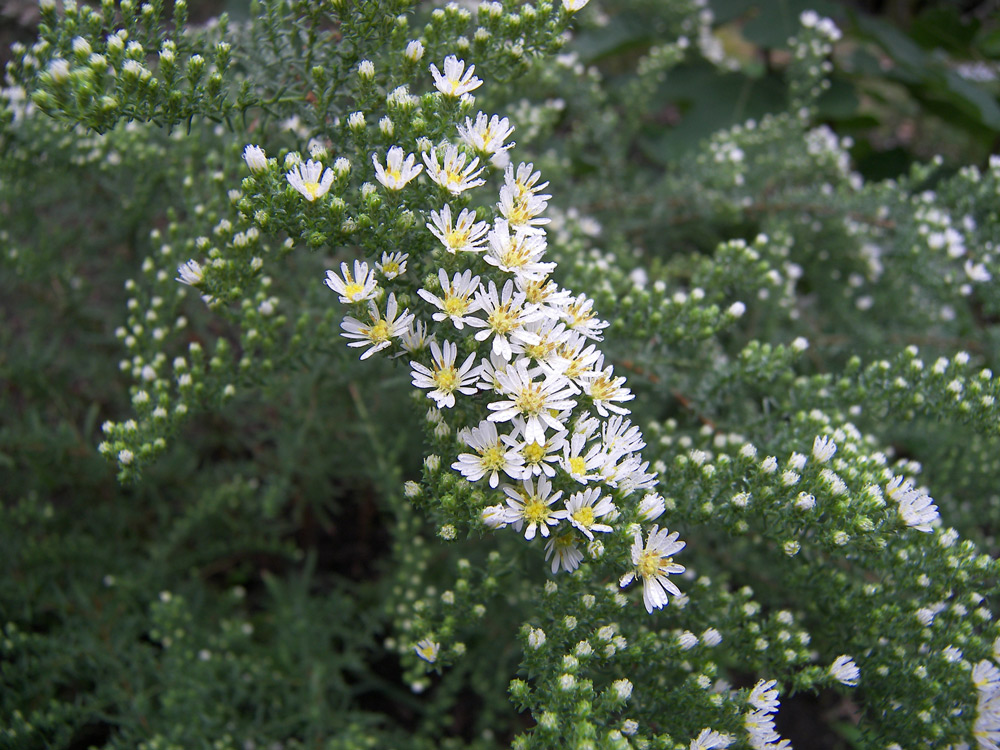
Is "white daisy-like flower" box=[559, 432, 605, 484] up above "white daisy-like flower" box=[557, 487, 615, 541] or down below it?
above

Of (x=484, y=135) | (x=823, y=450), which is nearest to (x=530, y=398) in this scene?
(x=484, y=135)

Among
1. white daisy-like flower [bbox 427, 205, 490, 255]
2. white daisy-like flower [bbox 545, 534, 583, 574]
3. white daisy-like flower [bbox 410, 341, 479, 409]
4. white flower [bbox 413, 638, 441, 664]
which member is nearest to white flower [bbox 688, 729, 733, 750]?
white daisy-like flower [bbox 545, 534, 583, 574]

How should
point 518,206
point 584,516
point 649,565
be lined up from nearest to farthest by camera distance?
point 584,516 < point 649,565 < point 518,206

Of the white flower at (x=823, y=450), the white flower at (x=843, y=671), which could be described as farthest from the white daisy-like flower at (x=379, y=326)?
the white flower at (x=843, y=671)

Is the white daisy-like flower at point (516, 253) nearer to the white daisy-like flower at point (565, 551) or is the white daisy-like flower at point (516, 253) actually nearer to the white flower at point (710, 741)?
the white daisy-like flower at point (565, 551)

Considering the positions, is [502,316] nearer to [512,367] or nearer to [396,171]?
[512,367]

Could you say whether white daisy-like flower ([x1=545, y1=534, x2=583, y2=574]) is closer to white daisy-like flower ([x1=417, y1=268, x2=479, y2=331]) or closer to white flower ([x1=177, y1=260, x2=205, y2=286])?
white daisy-like flower ([x1=417, y1=268, x2=479, y2=331])
